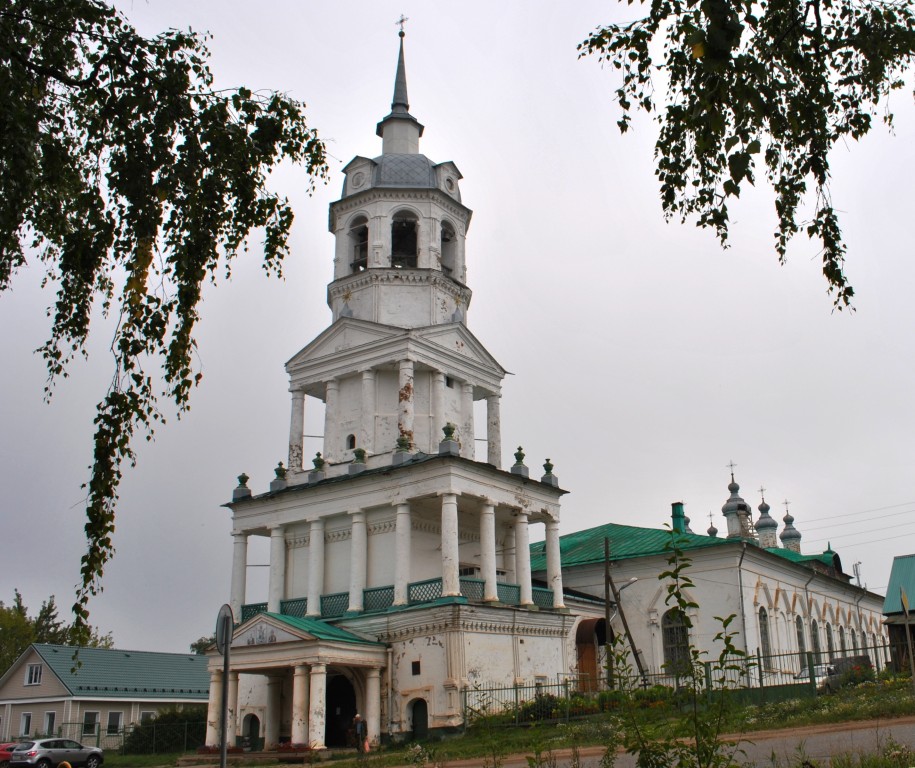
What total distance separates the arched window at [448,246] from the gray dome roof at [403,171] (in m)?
1.57

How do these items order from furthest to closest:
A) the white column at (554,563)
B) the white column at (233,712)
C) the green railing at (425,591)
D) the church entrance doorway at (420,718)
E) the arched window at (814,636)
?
the arched window at (814,636)
the white column at (554,563)
the white column at (233,712)
the green railing at (425,591)
the church entrance doorway at (420,718)

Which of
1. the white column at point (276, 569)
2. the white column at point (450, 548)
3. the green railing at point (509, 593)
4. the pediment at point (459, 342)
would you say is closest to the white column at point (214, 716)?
the white column at point (276, 569)

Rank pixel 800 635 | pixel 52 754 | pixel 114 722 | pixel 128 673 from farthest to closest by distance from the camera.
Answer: pixel 128 673 < pixel 114 722 < pixel 800 635 < pixel 52 754

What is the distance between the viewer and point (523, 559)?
28.2 meters

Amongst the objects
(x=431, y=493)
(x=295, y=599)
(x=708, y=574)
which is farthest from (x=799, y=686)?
(x=295, y=599)

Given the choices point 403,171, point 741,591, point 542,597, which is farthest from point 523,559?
point 403,171

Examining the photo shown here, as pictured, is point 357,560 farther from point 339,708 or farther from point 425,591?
point 339,708

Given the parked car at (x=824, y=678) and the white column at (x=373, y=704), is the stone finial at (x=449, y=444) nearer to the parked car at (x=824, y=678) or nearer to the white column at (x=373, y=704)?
the white column at (x=373, y=704)

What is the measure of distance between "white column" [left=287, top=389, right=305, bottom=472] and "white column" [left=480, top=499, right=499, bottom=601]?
6.24m

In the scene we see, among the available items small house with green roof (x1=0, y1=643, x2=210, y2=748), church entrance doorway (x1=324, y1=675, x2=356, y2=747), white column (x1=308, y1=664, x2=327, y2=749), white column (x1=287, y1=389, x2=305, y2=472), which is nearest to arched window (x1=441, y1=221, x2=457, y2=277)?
white column (x1=287, y1=389, x2=305, y2=472)

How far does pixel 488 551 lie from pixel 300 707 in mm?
6541

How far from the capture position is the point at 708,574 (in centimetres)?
3328

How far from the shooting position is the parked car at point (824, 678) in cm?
2508

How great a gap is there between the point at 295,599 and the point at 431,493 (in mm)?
5954
